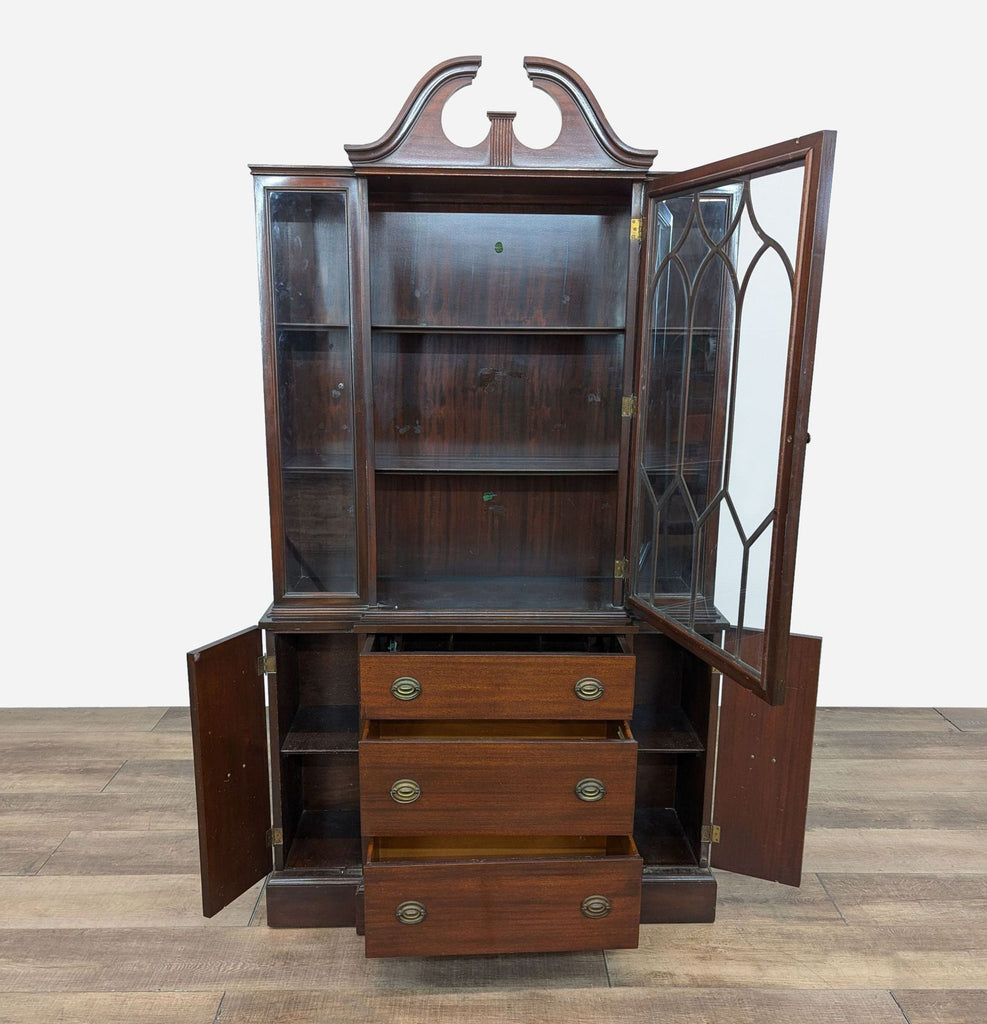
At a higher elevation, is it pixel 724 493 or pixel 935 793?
pixel 724 493

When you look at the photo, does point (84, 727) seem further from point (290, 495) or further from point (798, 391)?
point (798, 391)

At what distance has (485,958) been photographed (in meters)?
1.78

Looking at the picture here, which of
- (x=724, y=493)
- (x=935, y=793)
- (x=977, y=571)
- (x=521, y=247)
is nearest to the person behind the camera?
(x=724, y=493)

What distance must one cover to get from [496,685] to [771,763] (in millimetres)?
761

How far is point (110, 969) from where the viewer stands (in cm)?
172

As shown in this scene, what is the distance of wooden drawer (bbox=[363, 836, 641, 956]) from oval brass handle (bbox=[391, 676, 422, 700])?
1.06 feet

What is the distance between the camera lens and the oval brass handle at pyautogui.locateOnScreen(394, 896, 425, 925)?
1.61m

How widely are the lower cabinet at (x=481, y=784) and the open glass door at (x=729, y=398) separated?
0.21 meters

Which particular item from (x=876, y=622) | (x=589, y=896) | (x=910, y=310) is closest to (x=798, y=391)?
(x=589, y=896)

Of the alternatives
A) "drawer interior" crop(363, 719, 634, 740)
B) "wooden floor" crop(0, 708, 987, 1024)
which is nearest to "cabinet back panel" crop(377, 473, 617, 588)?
"drawer interior" crop(363, 719, 634, 740)

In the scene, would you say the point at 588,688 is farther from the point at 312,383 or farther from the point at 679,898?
the point at 312,383

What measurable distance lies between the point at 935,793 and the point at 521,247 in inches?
78.3

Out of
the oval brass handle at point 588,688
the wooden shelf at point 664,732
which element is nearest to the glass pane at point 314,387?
the oval brass handle at point 588,688

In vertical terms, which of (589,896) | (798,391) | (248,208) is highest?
(248,208)
